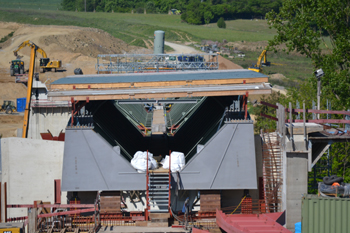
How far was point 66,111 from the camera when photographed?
143 ft

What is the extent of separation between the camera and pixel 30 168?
26047 mm

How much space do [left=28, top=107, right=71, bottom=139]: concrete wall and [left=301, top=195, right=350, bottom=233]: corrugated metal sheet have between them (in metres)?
29.5

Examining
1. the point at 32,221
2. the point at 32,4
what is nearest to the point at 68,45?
the point at 32,221

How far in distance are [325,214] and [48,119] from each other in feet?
102

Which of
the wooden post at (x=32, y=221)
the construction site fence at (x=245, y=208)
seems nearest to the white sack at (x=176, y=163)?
the construction site fence at (x=245, y=208)

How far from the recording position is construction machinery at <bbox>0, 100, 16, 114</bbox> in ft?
194

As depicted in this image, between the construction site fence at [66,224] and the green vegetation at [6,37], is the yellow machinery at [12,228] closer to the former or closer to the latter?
the construction site fence at [66,224]

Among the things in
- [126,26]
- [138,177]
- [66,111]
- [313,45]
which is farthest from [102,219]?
[126,26]

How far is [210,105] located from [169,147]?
3.95 metres

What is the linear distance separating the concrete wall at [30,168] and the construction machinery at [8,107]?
114ft

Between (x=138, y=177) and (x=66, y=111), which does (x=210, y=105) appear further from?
(x=66, y=111)

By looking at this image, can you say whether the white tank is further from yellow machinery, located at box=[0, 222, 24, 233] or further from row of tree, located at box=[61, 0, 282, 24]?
row of tree, located at box=[61, 0, 282, 24]

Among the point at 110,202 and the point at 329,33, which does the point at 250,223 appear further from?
the point at 329,33

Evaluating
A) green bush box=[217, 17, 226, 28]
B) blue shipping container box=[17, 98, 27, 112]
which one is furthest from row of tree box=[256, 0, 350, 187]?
green bush box=[217, 17, 226, 28]
